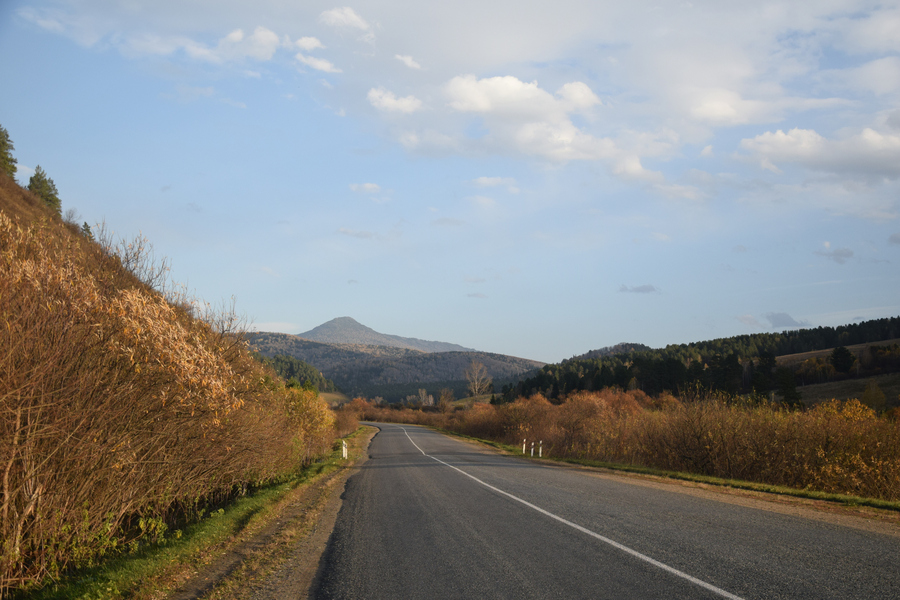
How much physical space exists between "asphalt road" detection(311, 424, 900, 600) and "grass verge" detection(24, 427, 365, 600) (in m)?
1.72

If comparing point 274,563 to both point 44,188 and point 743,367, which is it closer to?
point 44,188

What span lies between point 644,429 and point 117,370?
20.8 m

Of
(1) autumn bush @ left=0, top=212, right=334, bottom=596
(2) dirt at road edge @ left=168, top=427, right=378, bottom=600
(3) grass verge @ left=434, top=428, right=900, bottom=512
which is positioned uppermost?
(1) autumn bush @ left=0, top=212, right=334, bottom=596

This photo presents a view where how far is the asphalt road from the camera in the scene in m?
5.34

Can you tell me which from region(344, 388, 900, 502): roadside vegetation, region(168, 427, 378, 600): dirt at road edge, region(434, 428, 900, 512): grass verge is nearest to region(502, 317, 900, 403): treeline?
region(344, 388, 900, 502): roadside vegetation

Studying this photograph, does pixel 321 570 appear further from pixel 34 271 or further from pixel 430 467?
pixel 430 467

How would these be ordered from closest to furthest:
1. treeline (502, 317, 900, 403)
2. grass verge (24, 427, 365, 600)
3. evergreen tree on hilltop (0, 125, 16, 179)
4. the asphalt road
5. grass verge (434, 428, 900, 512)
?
1. the asphalt road
2. grass verge (24, 427, 365, 600)
3. grass verge (434, 428, 900, 512)
4. evergreen tree on hilltop (0, 125, 16, 179)
5. treeline (502, 317, 900, 403)

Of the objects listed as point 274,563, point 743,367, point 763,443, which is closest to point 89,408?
point 274,563

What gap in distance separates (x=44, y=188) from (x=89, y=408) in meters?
77.5

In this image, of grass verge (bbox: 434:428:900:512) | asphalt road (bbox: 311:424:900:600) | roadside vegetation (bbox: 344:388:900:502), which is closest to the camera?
asphalt road (bbox: 311:424:900:600)

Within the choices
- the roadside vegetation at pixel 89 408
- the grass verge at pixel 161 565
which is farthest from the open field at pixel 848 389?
the roadside vegetation at pixel 89 408

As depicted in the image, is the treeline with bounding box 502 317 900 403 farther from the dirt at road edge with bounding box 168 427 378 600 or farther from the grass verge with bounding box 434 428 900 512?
the dirt at road edge with bounding box 168 427 378 600

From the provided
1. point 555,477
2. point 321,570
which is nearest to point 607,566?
point 321,570

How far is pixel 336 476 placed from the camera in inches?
704
